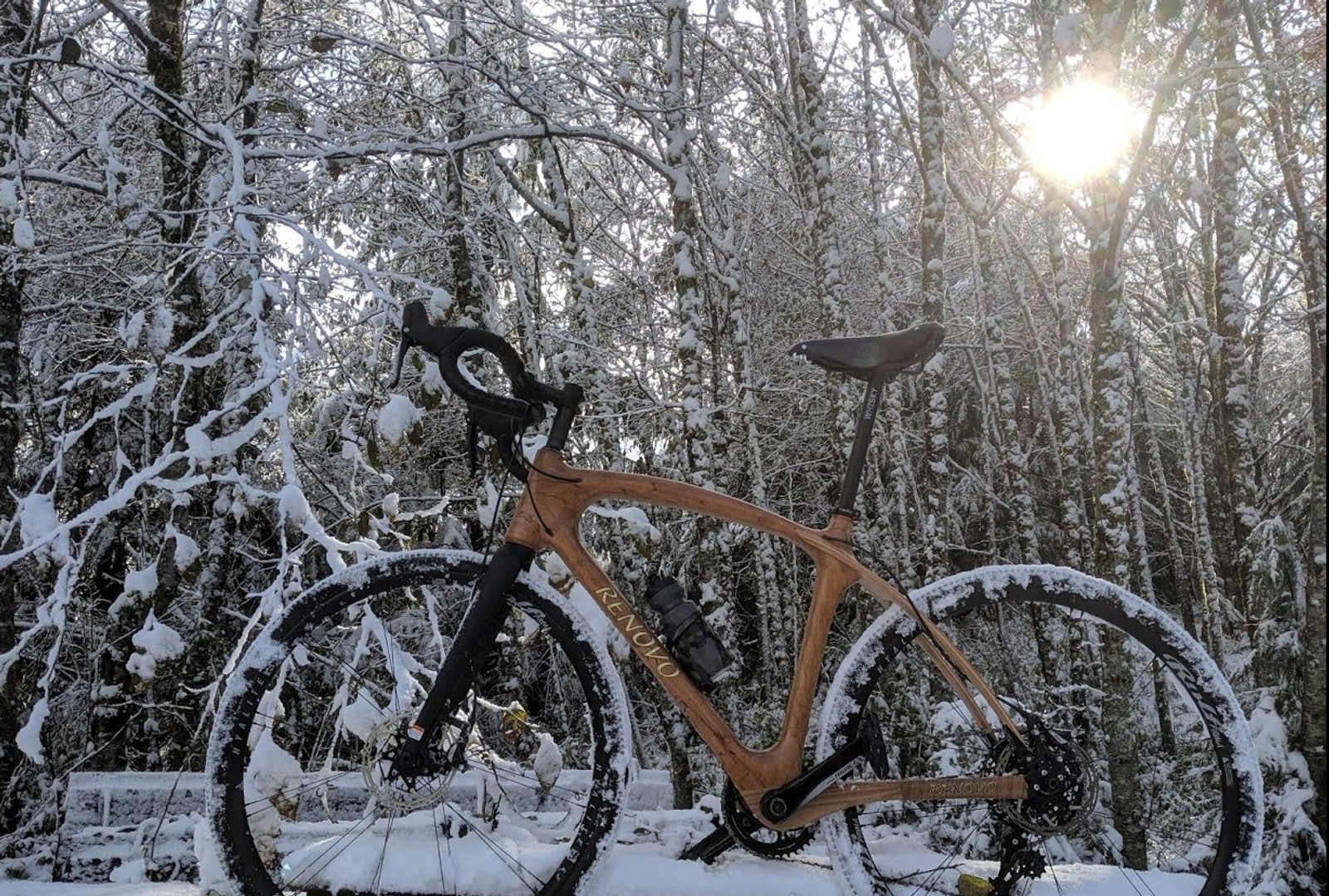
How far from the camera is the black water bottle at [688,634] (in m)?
2.10

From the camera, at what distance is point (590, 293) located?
7.35 metres

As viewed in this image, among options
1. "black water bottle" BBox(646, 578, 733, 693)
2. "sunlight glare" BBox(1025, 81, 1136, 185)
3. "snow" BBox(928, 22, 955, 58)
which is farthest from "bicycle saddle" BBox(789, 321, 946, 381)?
"snow" BBox(928, 22, 955, 58)

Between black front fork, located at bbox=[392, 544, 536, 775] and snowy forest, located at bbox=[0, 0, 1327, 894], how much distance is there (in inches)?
20.3

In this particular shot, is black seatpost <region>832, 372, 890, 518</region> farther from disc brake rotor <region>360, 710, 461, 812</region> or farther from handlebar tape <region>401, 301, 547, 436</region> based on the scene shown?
disc brake rotor <region>360, 710, 461, 812</region>

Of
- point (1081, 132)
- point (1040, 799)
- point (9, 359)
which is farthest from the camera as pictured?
point (1081, 132)

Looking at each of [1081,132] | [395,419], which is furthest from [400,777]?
[1081,132]

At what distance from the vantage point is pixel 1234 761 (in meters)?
2.06

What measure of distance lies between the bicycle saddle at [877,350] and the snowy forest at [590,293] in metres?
1.23

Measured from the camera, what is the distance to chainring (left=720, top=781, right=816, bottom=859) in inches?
83.1

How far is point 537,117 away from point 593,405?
2798 millimetres

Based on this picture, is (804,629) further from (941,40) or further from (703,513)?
(941,40)

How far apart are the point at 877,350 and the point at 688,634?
85 cm

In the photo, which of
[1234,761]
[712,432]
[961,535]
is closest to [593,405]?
[712,432]

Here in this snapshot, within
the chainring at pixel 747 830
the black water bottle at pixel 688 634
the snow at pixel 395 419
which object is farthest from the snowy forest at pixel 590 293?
the chainring at pixel 747 830
